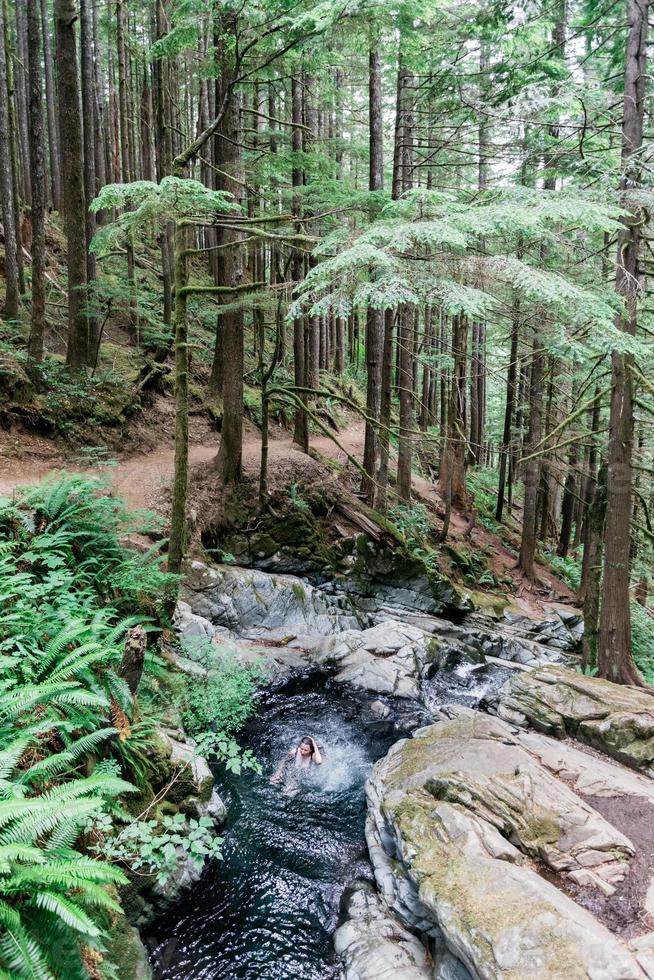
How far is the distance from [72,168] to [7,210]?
133 inches

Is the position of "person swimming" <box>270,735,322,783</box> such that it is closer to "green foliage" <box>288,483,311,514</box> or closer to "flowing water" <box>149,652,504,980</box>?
"flowing water" <box>149,652,504,980</box>

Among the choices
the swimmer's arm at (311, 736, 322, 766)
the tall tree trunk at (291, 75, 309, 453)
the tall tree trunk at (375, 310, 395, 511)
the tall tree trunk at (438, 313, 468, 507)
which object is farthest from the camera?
the tall tree trunk at (438, 313, 468, 507)

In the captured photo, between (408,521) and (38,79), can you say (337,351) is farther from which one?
(38,79)

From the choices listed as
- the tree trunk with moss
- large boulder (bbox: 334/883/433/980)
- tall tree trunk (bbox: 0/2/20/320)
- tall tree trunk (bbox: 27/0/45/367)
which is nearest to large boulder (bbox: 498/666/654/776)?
large boulder (bbox: 334/883/433/980)

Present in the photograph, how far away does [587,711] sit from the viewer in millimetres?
6809

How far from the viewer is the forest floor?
9.99m

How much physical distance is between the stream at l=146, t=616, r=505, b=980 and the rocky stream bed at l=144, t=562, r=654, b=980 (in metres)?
0.02

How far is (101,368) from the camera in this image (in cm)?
1349

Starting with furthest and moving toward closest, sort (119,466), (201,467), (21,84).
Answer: (21,84) → (201,467) → (119,466)

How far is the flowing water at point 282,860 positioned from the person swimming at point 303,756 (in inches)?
3.6

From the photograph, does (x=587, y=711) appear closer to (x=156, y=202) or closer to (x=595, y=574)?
(x=595, y=574)

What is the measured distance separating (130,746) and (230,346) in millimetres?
8555

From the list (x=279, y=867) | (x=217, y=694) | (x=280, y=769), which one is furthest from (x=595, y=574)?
(x=279, y=867)

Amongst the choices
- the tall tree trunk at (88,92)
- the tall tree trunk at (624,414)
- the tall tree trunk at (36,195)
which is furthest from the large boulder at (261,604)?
the tall tree trunk at (88,92)
